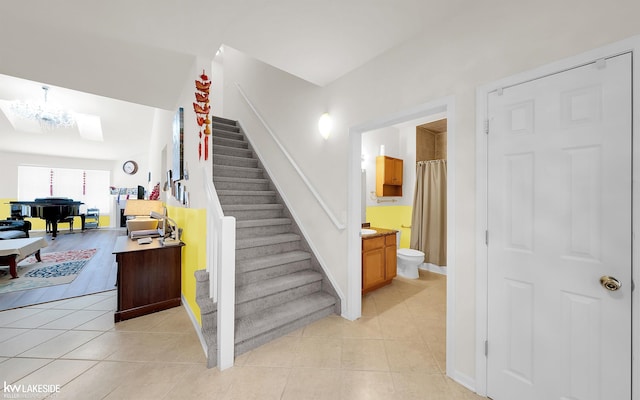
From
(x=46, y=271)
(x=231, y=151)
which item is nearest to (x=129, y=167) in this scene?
(x=46, y=271)

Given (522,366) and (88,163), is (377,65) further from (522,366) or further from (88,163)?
(88,163)

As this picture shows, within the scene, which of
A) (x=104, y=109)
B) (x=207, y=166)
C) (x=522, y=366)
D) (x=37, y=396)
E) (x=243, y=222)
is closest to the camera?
(x=522, y=366)

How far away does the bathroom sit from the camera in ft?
14.0

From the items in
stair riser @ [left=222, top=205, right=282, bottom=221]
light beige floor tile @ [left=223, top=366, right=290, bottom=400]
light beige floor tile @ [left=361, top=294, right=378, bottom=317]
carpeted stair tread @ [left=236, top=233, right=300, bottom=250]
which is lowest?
light beige floor tile @ [left=361, top=294, right=378, bottom=317]

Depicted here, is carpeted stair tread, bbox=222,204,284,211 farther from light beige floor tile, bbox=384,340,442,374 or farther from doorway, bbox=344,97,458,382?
light beige floor tile, bbox=384,340,442,374

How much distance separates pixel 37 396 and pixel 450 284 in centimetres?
287

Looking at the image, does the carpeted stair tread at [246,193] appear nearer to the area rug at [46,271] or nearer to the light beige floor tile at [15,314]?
the light beige floor tile at [15,314]

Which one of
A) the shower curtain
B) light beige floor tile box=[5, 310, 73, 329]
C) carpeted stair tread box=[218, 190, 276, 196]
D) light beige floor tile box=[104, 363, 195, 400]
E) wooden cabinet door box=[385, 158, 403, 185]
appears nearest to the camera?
light beige floor tile box=[104, 363, 195, 400]

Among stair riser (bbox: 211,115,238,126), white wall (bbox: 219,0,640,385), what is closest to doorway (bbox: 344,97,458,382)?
white wall (bbox: 219,0,640,385)

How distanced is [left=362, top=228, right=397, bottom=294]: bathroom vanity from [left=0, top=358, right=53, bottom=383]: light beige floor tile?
9.92 feet

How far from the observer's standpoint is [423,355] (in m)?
2.02

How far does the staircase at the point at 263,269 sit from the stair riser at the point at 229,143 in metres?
0.04

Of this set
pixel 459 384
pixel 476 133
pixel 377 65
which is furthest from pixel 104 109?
pixel 459 384

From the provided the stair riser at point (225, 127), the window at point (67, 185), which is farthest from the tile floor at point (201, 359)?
the window at point (67, 185)
